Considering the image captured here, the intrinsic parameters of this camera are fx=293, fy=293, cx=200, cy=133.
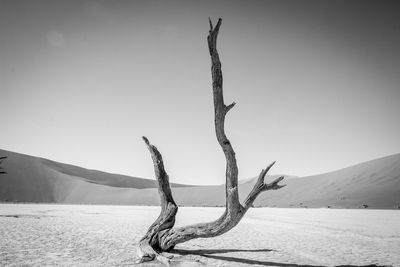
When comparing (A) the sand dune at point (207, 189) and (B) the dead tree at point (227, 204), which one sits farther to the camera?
(A) the sand dune at point (207, 189)

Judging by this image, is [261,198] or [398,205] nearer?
[398,205]

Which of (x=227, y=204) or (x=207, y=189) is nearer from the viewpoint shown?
(x=227, y=204)

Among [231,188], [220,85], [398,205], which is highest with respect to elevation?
[220,85]

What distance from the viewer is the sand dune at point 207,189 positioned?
37.6 metres

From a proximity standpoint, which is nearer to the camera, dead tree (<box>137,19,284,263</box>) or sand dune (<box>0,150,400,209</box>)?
dead tree (<box>137,19,284,263</box>)

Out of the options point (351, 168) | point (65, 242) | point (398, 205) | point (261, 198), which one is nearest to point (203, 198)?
point (261, 198)

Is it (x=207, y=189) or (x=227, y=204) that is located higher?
(x=207, y=189)

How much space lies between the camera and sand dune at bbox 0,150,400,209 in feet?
123

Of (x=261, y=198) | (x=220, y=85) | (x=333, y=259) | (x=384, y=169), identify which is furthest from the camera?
(x=261, y=198)

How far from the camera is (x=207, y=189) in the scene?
70.4m

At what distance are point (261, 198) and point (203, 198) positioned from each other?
52.5 feet

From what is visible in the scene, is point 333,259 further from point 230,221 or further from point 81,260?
point 81,260

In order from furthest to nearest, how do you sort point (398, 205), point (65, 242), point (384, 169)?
point (384, 169) → point (398, 205) → point (65, 242)

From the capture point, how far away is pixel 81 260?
19.7 ft
